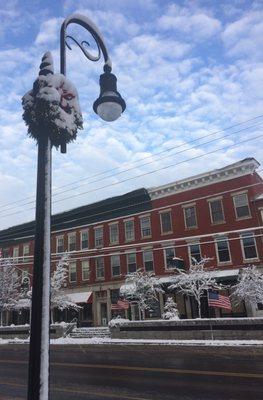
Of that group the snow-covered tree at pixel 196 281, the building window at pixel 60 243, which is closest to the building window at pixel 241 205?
the snow-covered tree at pixel 196 281

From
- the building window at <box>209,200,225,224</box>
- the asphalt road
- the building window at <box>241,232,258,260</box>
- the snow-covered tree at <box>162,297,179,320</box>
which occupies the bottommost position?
the asphalt road

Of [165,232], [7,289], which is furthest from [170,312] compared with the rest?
[7,289]

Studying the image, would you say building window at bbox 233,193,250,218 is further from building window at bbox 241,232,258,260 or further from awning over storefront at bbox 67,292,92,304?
awning over storefront at bbox 67,292,92,304

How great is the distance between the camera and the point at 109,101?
5.13 m

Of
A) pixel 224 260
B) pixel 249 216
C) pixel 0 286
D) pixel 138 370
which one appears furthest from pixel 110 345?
pixel 0 286

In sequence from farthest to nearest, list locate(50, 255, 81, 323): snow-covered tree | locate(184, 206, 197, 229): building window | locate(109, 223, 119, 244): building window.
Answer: locate(109, 223, 119, 244): building window, locate(50, 255, 81, 323): snow-covered tree, locate(184, 206, 197, 229): building window

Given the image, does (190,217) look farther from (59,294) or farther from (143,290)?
(59,294)

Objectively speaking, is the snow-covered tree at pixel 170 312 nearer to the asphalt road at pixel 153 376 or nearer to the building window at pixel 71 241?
the asphalt road at pixel 153 376

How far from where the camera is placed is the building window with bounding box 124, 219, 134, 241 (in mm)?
37250

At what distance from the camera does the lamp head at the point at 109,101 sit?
5.14 meters

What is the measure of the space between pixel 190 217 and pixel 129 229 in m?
6.82

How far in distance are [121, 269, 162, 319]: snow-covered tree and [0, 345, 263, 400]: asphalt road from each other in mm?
13240

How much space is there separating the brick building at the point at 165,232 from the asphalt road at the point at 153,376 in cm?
1102

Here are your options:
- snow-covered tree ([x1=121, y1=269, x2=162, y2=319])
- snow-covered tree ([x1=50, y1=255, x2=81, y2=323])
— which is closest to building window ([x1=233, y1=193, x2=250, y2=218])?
snow-covered tree ([x1=121, y1=269, x2=162, y2=319])
